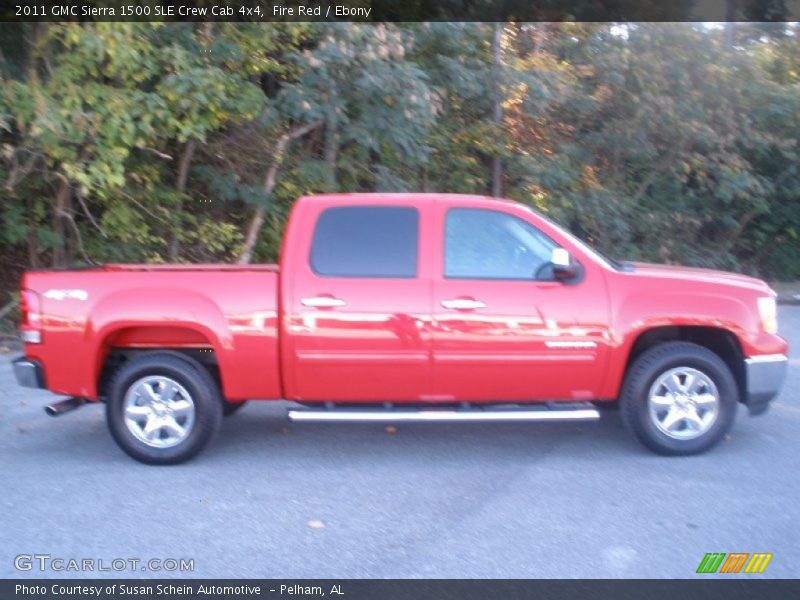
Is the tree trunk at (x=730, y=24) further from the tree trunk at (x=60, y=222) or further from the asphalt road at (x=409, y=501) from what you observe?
the tree trunk at (x=60, y=222)

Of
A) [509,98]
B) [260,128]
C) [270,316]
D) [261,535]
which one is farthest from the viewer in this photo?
[509,98]

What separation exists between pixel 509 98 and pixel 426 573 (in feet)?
36.5

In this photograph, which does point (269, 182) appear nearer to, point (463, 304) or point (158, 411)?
point (158, 411)

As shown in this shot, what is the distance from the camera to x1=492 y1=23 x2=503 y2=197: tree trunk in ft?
47.2

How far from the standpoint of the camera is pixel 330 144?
13.0 m

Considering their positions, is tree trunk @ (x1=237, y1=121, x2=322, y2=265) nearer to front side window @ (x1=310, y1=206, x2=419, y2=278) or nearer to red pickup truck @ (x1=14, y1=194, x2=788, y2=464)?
front side window @ (x1=310, y1=206, x2=419, y2=278)

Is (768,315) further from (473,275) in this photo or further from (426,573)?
(426,573)

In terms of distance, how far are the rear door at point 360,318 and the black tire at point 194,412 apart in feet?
2.01

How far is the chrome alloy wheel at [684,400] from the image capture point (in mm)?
6434

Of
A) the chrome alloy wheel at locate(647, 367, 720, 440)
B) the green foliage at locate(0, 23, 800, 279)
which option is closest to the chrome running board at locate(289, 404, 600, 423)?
the chrome alloy wheel at locate(647, 367, 720, 440)

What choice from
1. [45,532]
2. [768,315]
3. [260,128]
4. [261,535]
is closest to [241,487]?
[261,535]

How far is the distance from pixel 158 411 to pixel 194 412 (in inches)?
10.3

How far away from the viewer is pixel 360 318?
625 centimetres
